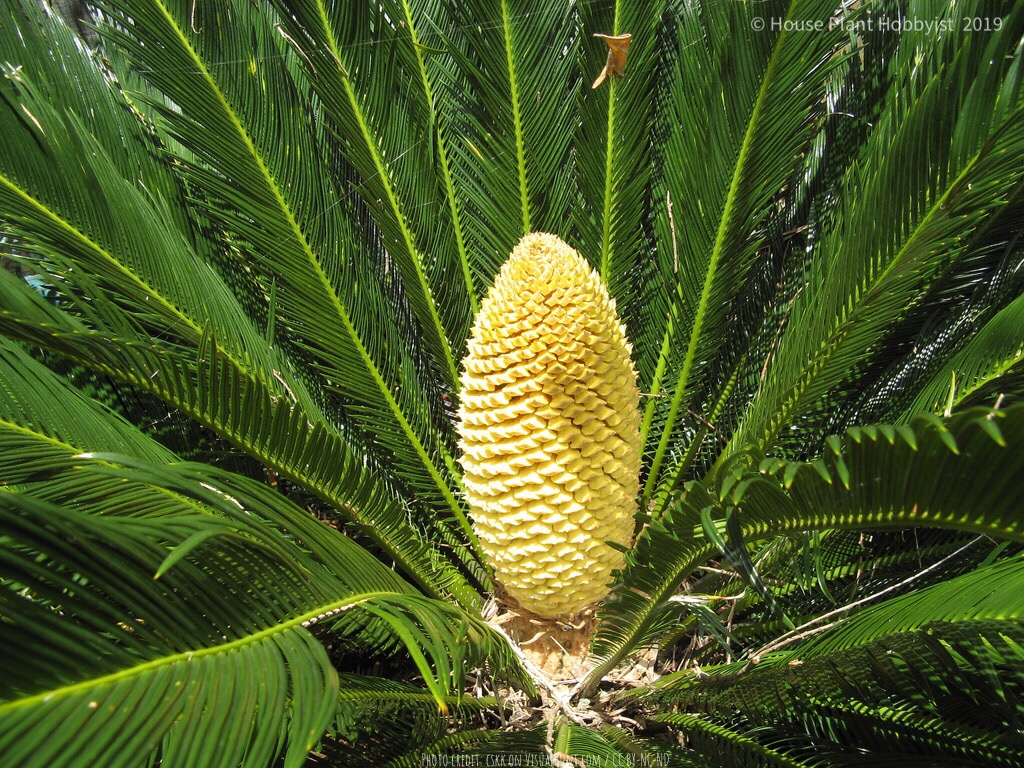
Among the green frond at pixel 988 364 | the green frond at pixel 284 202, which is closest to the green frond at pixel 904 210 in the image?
the green frond at pixel 988 364

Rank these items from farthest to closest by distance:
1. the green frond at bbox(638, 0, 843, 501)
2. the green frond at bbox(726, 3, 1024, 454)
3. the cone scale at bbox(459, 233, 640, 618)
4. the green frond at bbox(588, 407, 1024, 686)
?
the green frond at bbox(638, 0, 843, 501) → the cone scale at bbox(459, 233, 640, 618) → the green frond at bbox(726, 3, 1024, 454) → the green frond at bbox(588, 407, 1024, 686)

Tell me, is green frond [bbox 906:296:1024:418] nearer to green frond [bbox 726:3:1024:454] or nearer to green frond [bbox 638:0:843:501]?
green frond [bbox 726:3:1024:454]

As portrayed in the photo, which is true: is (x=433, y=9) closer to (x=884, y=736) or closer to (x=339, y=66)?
(x=339, y=66)

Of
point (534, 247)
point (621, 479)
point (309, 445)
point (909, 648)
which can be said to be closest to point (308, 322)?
point (309, 445)

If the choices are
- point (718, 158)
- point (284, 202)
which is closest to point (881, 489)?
point (718, 158)

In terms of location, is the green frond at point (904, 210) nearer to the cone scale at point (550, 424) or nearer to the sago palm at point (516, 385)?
the sago palm at point (516, 385)

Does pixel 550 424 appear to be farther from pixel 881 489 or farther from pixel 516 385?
pixel 881 489

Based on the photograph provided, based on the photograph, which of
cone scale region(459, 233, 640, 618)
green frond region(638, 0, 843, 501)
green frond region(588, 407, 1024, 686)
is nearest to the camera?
green frond region(588, 407, 1024, 686)

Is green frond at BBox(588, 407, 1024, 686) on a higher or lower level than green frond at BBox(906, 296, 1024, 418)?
lower

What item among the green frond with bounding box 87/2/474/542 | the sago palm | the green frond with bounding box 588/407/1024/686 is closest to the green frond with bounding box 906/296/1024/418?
the sago palm
